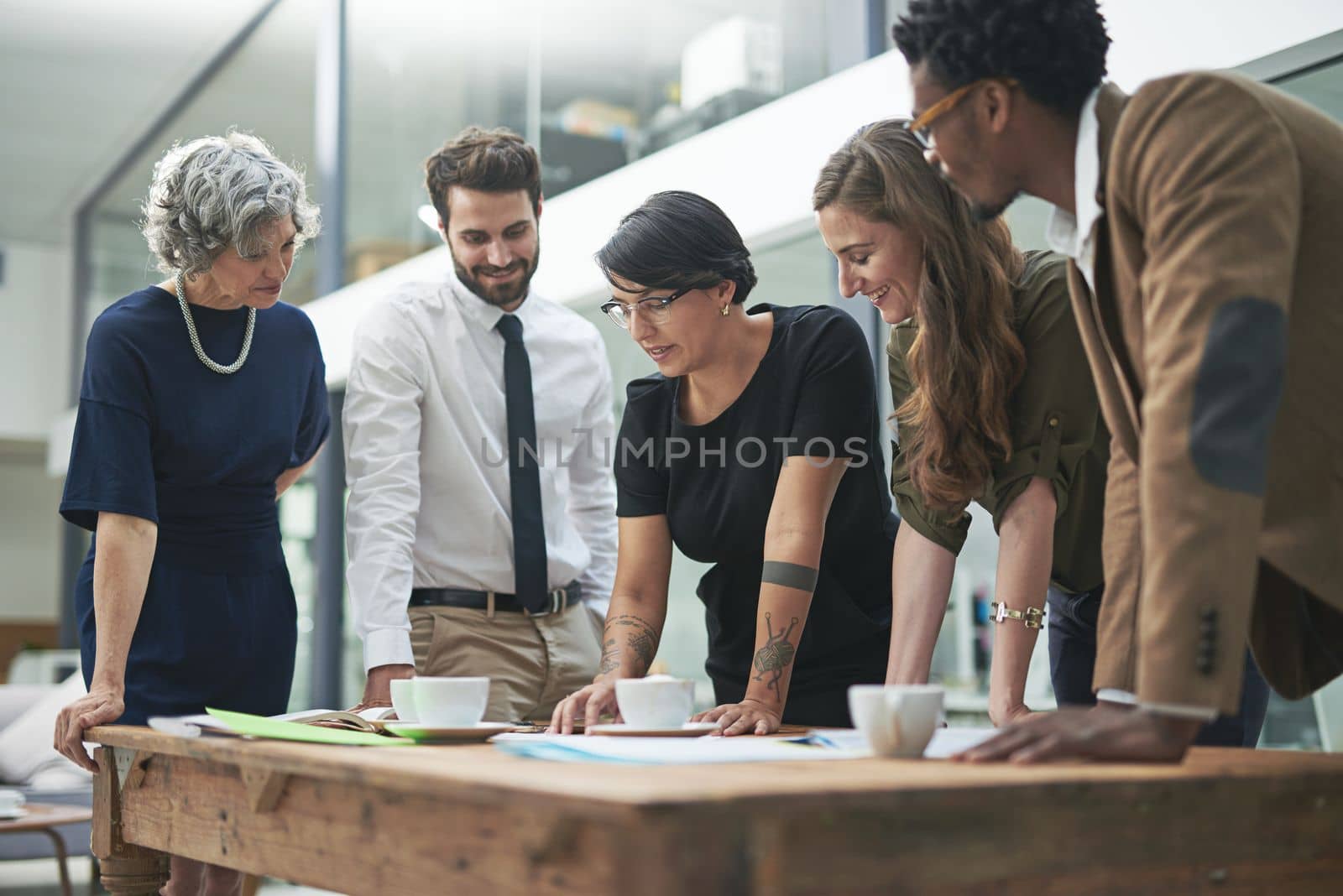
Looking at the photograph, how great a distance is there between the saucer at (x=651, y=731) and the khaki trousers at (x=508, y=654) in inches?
32.8

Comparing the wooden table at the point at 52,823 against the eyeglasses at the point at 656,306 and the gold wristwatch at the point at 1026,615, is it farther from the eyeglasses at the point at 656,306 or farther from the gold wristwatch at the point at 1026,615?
the gold wristwatch at the point at 1026,615

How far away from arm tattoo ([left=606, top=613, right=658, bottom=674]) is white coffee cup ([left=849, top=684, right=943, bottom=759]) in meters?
0.85

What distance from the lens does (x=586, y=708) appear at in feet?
5.30

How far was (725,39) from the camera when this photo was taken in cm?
397

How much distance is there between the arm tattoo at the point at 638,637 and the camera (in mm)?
1877

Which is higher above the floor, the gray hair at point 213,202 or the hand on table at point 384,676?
the gray hair at point 213,202

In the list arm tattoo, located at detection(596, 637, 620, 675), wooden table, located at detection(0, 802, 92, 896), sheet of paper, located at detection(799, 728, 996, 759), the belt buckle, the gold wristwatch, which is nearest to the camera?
sheet of paper, located at detection(799, 728, 996, 759)

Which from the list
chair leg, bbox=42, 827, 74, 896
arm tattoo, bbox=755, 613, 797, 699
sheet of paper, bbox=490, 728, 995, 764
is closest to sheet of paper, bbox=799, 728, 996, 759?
sheet of paper, bbox=490, 728, 995, 764

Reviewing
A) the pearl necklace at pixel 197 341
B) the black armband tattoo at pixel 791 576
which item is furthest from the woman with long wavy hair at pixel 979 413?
the pearl necklace at pixel 197 341

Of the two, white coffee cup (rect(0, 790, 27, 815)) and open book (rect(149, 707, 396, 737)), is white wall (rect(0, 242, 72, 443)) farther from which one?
open book (rect(149, 707, 396, 737))

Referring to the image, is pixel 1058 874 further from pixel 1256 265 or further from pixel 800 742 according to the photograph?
pixel 1256 265

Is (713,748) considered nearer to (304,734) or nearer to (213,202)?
(304,734)

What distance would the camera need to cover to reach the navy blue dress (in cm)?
190

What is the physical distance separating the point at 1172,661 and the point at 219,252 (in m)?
1.54
